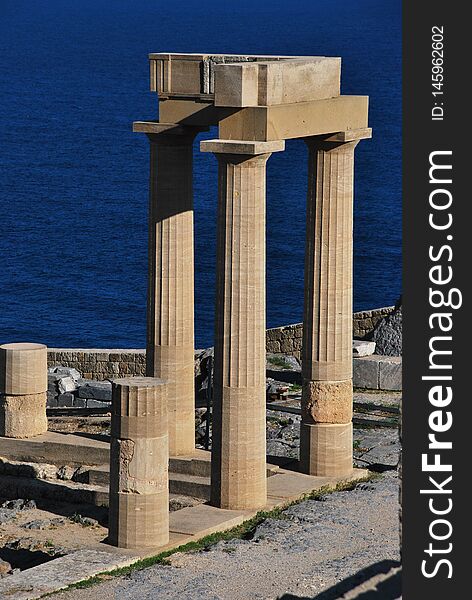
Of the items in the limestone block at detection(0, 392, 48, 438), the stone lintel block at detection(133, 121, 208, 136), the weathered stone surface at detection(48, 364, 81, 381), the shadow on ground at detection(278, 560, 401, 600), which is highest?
the stone lintel block at detection(133, 121, 208, 136)

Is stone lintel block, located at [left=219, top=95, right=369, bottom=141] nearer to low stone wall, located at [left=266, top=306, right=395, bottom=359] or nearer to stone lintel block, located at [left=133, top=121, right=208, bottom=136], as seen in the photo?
stone lintel block, located at [left=133, top=121, right=208, bottom=136]

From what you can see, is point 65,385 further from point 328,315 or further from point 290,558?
point 290,558

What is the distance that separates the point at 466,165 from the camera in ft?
56.6

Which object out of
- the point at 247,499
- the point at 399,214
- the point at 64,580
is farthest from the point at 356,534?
the point at 399,214

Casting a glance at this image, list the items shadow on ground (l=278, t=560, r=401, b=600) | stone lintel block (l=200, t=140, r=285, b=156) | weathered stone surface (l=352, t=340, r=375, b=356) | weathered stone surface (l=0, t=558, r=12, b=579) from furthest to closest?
weathered stone surface (l=352, t=340, r=375, b=356), stone lintel block (l=200, t=140, r=285, b=156), weathered stone surface (l=0, t=558, r=12, b=579), shadow on ground (l=278, t=560, r=401, b=600)

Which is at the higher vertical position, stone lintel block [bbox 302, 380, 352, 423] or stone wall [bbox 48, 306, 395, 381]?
stone wall [bbox 48, 306, 395, 381]

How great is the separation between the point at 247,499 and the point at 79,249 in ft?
157

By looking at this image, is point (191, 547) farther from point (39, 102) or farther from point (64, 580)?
point (39, 102)

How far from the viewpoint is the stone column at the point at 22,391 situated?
27.9m

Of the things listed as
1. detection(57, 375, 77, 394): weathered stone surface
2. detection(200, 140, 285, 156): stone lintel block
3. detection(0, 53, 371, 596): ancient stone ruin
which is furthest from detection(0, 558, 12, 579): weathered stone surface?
detection(57, 375, 77, 394): weathered stone surface

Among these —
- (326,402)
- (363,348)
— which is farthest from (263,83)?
(363,348)

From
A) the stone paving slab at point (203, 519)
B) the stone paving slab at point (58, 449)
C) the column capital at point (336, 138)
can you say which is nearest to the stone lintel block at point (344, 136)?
the column capital at point (336, 138)

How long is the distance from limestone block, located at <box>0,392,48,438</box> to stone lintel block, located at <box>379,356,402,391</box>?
25.5 ft

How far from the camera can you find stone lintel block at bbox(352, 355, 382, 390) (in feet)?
107
